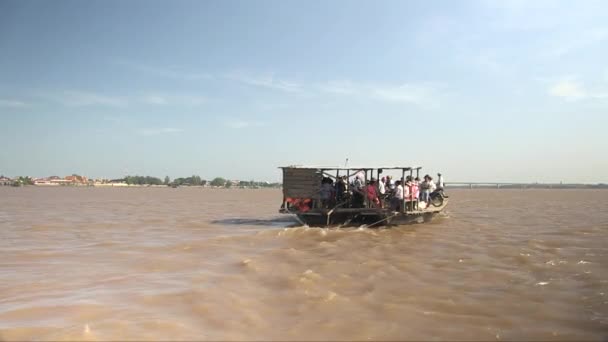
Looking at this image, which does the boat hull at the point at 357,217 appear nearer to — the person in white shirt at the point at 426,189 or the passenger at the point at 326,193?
the passenger at the point at 326,193

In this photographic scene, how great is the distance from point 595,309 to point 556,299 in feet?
1.74

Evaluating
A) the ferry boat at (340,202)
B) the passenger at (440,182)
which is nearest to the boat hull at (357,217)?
the ferry boat at (340,202)

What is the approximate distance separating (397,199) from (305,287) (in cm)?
850

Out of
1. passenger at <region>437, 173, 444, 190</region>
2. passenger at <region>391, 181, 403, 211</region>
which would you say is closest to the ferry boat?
passenger at <region>391, 181, 403, 211</region>

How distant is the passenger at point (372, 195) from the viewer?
14.5 metres

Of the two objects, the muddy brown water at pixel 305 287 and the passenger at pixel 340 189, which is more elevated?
the passenger at pixel 340 189

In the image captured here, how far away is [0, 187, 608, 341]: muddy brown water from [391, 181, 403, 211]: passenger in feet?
6.29

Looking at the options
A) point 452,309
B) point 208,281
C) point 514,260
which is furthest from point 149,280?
point 514,260

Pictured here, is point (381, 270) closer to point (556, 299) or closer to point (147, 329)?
point (556, 299)

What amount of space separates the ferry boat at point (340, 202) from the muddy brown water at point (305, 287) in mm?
1635

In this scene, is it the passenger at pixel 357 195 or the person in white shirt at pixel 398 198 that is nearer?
the person in white shirt at pixel 398 198

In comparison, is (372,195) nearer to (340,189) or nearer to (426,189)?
(340,189)

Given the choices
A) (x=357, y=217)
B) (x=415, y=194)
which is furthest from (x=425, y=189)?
(x=357, y=217)

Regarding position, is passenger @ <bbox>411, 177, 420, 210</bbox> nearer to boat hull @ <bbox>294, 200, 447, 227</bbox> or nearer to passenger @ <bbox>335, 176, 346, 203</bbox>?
boat hull @ <bbox>294, 200, 447, 227</bbox>
